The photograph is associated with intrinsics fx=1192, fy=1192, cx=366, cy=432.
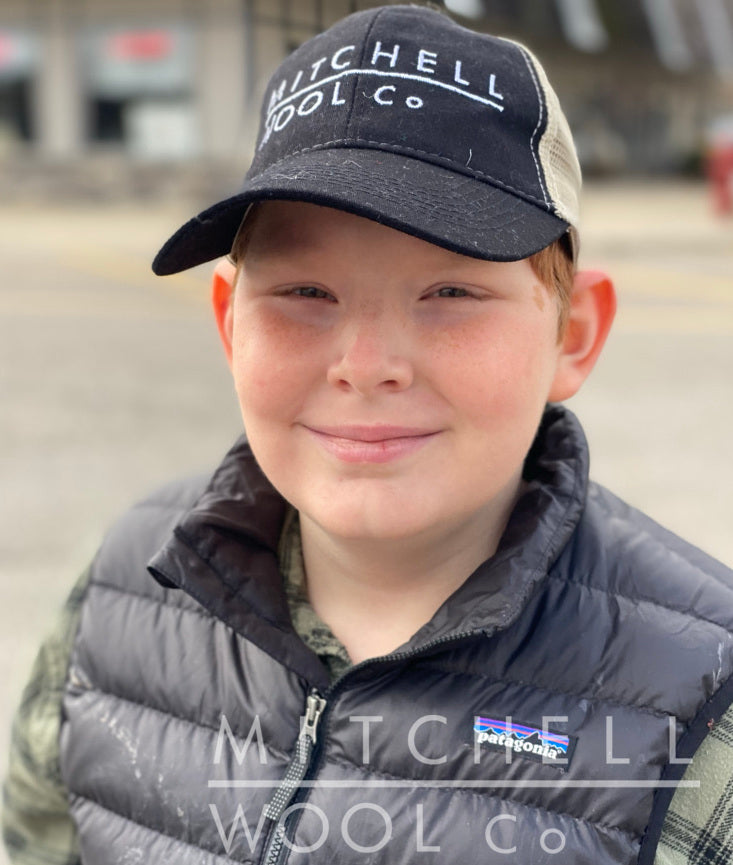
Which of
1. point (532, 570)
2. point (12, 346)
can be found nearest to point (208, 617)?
point (532, 570)

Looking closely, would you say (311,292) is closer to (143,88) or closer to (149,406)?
(149,406)

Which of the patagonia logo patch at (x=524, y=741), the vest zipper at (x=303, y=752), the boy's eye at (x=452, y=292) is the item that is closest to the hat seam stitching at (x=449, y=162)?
the boy's eye at (x=452, y=292)

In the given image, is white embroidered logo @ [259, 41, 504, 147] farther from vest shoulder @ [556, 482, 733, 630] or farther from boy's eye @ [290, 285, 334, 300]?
vest shoulder @ [556, 482, 733, 630]

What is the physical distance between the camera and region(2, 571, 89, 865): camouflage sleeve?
1.82 meters

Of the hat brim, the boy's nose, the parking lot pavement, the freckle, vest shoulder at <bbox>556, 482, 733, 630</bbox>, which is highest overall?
the hat brim

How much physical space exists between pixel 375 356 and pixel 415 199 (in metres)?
0.19

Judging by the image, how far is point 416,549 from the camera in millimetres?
1588

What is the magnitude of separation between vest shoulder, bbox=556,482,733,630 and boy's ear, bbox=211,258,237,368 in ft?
1.82

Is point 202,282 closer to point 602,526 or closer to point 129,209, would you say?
point 129,209

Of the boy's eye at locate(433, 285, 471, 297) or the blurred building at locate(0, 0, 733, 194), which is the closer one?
the boy's eye at locate(433, 285, 471, 297)

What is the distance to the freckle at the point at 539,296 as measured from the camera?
1481 mm

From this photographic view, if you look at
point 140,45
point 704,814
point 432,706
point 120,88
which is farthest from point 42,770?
point 120,88

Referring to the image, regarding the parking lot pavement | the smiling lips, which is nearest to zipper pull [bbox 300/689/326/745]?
the smiling lips

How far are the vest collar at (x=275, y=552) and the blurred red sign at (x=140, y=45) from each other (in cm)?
2082
